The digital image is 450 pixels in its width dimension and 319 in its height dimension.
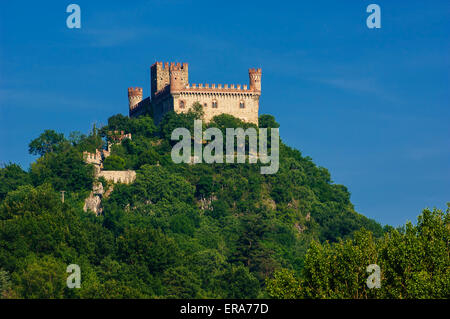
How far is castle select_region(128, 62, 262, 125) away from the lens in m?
123

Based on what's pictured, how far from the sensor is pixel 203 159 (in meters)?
121

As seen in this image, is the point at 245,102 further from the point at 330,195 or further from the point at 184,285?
the point at 184,285

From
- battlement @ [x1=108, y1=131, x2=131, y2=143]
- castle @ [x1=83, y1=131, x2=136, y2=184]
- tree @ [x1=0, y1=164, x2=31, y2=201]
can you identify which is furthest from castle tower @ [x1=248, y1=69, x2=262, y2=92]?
tree @ [x1=0, y1=164, x2=31, y2=201]

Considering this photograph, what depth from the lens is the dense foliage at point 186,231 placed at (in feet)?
246

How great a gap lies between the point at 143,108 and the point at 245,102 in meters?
11.0

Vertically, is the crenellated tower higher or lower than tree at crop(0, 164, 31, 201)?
higher

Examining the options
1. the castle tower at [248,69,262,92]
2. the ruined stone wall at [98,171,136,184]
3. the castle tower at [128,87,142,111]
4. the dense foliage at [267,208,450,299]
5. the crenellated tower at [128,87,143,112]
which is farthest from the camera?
the castle tower at [128,87,142,111]

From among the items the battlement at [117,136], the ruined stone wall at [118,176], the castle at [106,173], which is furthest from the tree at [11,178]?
the battlement at [117,136]

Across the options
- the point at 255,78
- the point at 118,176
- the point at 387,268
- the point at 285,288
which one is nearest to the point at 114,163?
the point at 118,176

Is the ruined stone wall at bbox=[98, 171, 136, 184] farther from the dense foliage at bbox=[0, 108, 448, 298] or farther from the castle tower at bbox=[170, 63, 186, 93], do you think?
the castle tower at bbox=[170, 63, 186, 93]

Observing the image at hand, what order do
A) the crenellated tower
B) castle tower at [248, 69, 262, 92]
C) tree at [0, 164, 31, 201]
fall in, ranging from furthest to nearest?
the crenellated tower → castle tower at [248, 69, 262, 92] → tree at [0, 164, 31, 201]

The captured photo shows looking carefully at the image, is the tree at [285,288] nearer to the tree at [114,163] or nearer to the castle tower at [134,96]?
the tree at [114,163]

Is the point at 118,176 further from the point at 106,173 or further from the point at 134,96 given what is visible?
the point at 134,96
